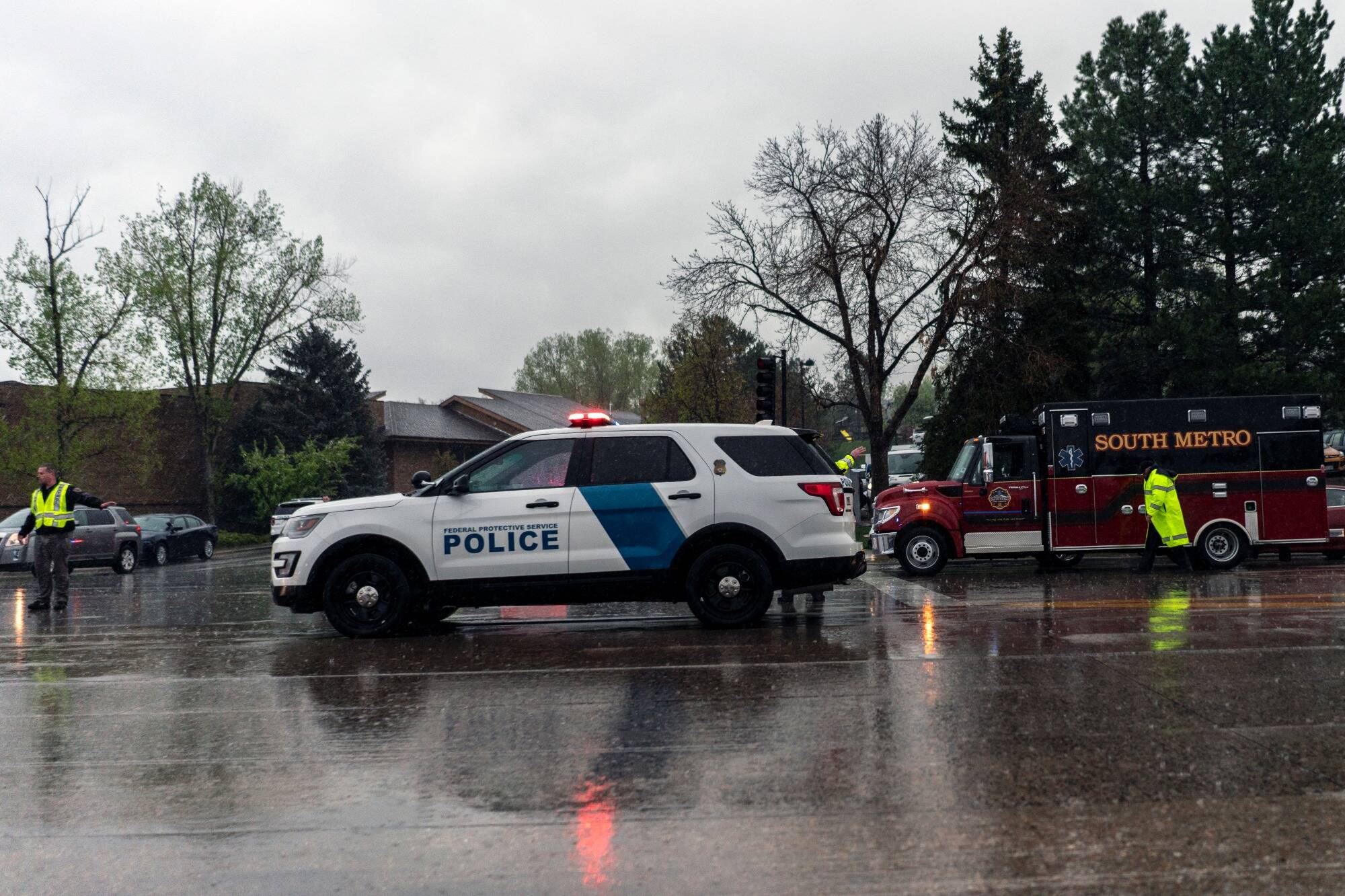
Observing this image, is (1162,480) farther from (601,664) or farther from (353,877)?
(353,877)

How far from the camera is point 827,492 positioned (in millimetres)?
10898

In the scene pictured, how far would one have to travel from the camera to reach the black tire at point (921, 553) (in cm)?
1816

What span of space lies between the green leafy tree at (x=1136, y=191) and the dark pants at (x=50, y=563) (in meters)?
29.0

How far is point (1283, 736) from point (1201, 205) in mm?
31814

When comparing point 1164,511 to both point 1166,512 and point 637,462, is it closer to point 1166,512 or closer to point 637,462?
point 1166,512

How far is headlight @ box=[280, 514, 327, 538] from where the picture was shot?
35.7 feet

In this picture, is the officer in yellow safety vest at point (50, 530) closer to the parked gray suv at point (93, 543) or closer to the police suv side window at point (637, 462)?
the police suv side window at point (637, 462)

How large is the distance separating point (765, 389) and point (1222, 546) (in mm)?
8459

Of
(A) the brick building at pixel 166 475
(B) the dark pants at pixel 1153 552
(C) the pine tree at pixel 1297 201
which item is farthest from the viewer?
(A) the brick building at pixel 166 475

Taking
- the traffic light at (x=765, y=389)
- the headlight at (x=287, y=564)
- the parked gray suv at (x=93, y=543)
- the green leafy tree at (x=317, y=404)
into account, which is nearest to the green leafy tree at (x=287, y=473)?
the green leafy tree at (x=317, y=404)

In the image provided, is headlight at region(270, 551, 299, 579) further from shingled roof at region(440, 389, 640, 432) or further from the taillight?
shingled roof at region(440, 389, 640, 432)

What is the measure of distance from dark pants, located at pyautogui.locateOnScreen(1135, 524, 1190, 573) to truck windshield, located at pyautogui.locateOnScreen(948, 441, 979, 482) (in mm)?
2779

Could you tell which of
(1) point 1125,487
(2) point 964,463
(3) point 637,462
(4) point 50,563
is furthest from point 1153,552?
(4) point 50,563

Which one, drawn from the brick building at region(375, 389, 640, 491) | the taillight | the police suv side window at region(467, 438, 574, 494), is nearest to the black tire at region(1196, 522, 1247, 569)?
the taillight
